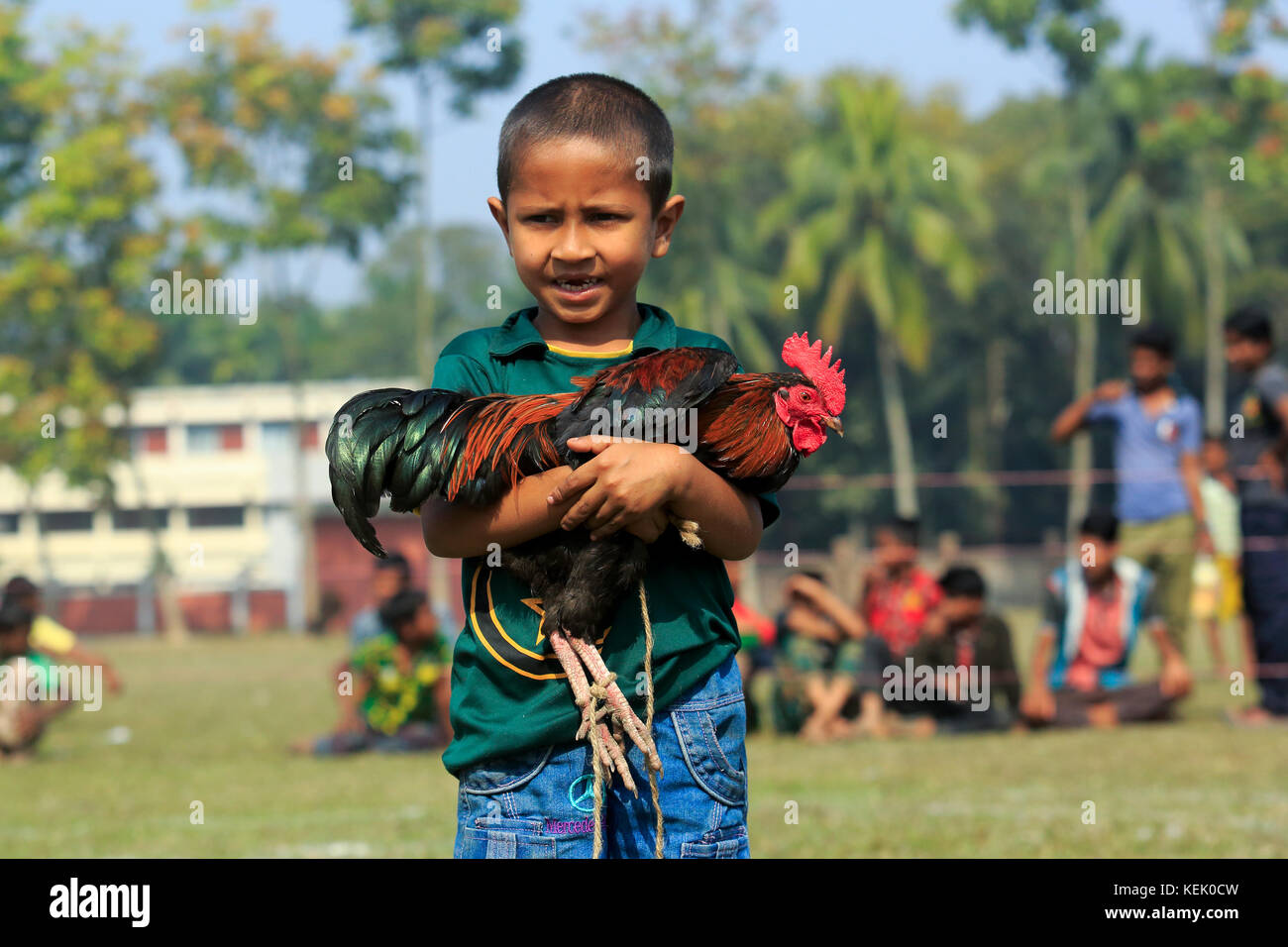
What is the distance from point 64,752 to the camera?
972 centimetres

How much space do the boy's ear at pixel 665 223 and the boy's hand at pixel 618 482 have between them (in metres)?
0.46

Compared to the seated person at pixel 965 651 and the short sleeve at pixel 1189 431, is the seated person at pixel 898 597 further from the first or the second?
the short sleeve at pixel 1189 431

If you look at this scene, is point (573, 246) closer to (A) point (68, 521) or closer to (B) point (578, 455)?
(B) point (578, 455)

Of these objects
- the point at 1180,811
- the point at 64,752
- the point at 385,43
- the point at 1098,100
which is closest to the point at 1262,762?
the point at 1180,811

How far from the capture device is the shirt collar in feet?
9.13

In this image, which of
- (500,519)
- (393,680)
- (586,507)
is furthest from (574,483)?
(393,680)

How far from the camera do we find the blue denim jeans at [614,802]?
2617mm

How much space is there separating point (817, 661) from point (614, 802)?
6973 millimetres

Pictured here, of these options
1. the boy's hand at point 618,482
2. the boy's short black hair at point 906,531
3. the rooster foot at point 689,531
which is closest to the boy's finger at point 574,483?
the boy's hand at point 618,482

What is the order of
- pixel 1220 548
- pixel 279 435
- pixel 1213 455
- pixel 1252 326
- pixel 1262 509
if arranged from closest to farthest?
pixel 1252 326 → pixel 1262 509 → pixel 1220 548 → pixel 1213 455 → pixel 279 435

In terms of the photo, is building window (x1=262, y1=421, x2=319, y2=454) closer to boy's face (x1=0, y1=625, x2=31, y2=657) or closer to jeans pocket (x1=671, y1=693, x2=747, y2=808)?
boy's face (x1=0, y1=625, x2=31, y2=657)

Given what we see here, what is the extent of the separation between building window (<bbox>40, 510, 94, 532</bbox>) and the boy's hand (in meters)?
55.9

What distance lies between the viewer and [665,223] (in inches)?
111
